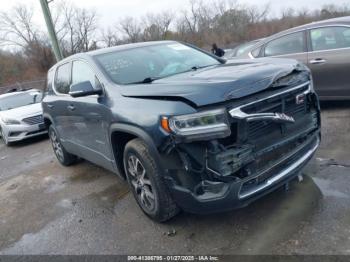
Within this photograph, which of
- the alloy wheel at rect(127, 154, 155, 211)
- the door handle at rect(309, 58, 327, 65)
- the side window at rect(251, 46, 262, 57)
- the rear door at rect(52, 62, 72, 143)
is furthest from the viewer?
the side window at rect(251, 46, 262, 57)

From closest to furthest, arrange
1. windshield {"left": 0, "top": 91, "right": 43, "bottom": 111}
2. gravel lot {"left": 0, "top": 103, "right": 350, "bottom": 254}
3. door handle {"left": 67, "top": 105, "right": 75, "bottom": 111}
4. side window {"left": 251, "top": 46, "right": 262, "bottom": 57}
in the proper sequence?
gravel lot {"left": 0, "top": 103, "right": 350, "bottom": 254}
door handle {"left": 67, "top": 105, "right": 75, "bottom": 111}
side window {"left": 251, "top": 46, "right": 262, "bottom": 57}
windshield {"left": 0, "top": 91, "right": 43, "bottom": 111}

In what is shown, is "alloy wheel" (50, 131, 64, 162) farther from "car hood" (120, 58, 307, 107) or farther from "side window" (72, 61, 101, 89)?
"car hood" (120, 58, 307, 107)

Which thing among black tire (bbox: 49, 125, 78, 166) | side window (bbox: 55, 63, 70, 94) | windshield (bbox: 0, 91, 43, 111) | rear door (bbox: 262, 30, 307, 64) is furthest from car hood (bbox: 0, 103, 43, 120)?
rear door (bbox: 262, 30, 307, 64)

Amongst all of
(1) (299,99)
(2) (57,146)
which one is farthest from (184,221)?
(2) (57,146)

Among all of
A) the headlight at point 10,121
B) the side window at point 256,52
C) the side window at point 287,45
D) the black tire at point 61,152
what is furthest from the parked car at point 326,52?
the headlight at point 10,121

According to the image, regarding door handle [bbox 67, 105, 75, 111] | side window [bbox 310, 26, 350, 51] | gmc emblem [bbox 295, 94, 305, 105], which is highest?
side window [bbox 310, 26, 350, 51]

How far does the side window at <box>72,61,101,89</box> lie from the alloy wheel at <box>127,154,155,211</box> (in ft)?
3.21

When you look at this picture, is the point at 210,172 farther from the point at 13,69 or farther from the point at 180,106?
the point at 13,69

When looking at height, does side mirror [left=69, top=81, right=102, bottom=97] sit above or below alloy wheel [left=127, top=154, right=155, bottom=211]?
Result: above

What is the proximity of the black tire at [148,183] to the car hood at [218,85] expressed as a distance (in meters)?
0.50

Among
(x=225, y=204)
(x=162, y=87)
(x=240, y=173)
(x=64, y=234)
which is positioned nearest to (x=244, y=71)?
(x=162, y=87)

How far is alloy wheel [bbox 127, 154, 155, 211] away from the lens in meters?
3.45

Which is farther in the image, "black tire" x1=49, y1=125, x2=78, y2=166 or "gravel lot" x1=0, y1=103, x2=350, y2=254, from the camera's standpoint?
"black tire" x1=49, y1=125, x2=78, y2=166

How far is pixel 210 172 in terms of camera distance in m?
2.79
